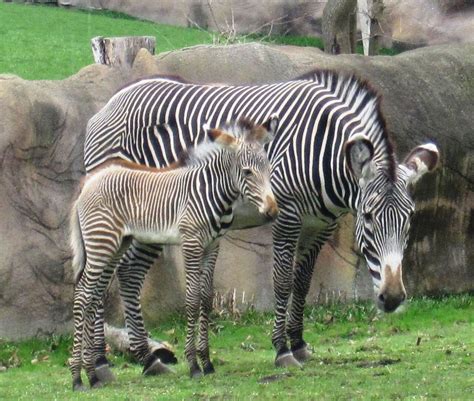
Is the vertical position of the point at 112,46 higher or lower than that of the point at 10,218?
higher

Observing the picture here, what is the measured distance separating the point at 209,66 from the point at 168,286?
2718mm

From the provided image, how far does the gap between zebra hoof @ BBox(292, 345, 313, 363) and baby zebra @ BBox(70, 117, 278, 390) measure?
1.18 m

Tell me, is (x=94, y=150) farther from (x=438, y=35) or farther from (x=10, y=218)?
(x=438, y=35)

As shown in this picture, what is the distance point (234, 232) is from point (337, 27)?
Result: 6.11 metres

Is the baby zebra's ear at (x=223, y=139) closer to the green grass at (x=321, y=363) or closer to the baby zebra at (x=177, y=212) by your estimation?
the baby zebra at (x=177, y=212)

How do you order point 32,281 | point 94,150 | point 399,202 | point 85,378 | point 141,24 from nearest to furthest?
point 399,202 → point 85,378 → point 94,150 → point 32,281 → point 141,24

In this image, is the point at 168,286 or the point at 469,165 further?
the point at 469,165

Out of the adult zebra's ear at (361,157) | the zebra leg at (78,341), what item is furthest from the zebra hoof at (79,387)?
the adult zebra's ear at (361,157)

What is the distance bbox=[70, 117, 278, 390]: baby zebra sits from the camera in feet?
29.9

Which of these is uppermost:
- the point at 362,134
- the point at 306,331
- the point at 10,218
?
the point at 362,134

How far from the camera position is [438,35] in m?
25.7

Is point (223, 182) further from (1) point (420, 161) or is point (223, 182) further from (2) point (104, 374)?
(2) point (104, 374)

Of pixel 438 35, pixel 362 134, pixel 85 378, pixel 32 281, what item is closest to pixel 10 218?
pixel 32 281

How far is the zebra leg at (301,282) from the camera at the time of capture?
10383 millimetres
